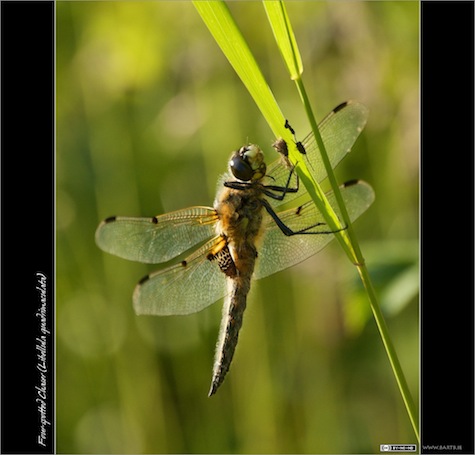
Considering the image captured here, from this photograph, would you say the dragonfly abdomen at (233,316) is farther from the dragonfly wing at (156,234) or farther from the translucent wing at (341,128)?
the translucent wing at (341,128)

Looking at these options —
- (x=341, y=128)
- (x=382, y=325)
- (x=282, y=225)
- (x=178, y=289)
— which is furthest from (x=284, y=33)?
(x=178, y=289)

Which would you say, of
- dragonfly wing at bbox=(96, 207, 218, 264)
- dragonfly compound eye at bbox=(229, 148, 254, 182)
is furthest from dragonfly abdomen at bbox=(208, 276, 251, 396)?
dragonfly compound eye at bbox=(229, 148, 254, 182)

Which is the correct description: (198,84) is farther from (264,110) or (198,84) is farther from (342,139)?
(264,110)

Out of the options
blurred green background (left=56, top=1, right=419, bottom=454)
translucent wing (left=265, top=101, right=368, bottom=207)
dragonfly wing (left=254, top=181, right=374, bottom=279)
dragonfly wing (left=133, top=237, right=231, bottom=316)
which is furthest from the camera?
blurred green background (left=56, top=1, right=419, bottom=454)

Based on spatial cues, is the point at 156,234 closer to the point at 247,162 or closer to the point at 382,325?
the point at 247,162

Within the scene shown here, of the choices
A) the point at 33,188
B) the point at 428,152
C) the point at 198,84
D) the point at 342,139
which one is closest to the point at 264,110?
the point at 342,139

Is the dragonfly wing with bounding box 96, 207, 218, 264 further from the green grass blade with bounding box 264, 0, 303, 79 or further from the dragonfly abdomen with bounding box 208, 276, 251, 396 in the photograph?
the green grass blade with bounding box 264, 0, 303, 79

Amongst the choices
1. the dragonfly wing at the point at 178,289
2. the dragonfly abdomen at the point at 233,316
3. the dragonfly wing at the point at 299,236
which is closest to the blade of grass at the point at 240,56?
the dragonfly wing at the point at 299,236
